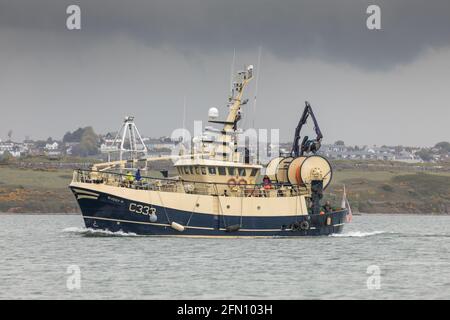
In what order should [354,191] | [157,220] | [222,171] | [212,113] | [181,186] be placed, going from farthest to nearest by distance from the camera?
[354,191] < [212,113] < [222,171] < [181,186] < [157,220]

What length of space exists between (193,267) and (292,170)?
21488mm

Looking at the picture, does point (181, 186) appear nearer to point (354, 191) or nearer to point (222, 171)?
point (222, 171)

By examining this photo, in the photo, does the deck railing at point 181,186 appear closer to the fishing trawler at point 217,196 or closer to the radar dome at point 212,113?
the fishing trawler at point 217,196

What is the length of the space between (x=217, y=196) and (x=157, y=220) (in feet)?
13.7

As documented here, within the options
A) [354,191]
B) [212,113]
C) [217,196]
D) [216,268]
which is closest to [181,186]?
[217,196]

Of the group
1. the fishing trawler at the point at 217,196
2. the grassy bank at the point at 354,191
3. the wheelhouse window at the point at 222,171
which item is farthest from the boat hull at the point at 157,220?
the grassy bank at the point at 354,191

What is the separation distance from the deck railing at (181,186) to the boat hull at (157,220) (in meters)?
1.15

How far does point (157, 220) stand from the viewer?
59000mm

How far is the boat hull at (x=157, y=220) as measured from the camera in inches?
2311

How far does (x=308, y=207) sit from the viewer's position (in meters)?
65.5

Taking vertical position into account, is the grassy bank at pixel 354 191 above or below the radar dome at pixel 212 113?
below

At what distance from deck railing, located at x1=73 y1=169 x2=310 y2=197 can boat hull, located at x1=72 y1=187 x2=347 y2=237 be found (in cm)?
115
